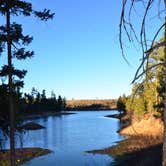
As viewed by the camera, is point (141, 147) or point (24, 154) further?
point (24, 154)

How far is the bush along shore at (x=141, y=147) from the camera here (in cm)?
2692

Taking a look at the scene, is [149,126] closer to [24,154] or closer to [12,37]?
[24,154]

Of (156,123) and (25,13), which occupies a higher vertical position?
(25,13)

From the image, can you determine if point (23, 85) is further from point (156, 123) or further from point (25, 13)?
point (156, 123)

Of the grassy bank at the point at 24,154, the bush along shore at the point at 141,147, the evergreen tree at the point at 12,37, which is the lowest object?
the grassy bank at the point at 24,154

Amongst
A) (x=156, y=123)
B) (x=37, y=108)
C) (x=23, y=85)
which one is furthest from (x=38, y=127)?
(x=37, y=108)

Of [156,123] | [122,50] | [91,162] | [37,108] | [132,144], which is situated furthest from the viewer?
[37,108]

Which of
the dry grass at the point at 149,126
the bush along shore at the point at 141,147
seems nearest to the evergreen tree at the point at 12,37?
the bush along shore at the point at 141,147

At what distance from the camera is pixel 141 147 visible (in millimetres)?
45594

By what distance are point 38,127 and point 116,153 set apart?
5545 cm

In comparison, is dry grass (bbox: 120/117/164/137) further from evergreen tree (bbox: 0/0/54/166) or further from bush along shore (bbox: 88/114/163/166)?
evergreen tree (bbox: 0/0/54/166)

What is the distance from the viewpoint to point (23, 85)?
2527 centimetres

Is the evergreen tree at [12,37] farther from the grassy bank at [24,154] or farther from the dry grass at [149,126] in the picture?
the dry grass at [149,126]

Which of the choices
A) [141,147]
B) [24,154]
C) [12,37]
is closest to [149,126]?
[141,147]
